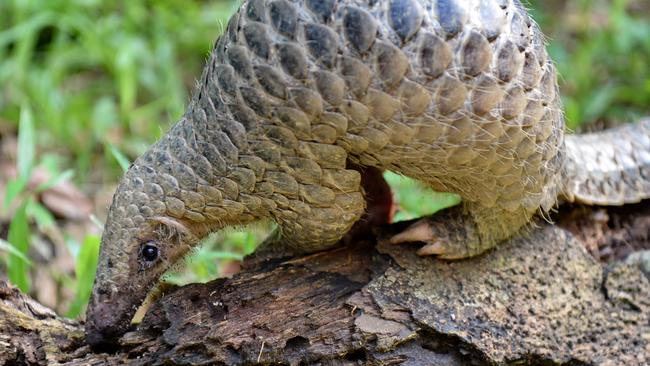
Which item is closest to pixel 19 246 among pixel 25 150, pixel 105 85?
pixel 25 150

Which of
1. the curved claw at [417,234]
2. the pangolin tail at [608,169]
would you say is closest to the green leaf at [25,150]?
the curved claw at [417,234]

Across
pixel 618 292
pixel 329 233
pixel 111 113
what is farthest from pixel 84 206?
pixel 618 292

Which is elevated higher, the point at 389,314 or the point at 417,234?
the point at 417,234

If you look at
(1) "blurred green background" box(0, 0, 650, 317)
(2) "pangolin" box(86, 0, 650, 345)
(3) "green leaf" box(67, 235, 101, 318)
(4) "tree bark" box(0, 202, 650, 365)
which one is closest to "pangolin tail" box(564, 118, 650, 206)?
(2) "pangolin" box(86, 0, 650, 345)

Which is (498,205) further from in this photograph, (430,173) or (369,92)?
(369,92)

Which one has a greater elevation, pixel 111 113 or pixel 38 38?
pixel 38 38

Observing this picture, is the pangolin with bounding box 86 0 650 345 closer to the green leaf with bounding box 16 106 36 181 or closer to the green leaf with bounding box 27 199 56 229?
the green leaf with bounding box 16 106 36 181

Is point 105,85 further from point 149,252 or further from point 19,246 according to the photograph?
point 149,252
